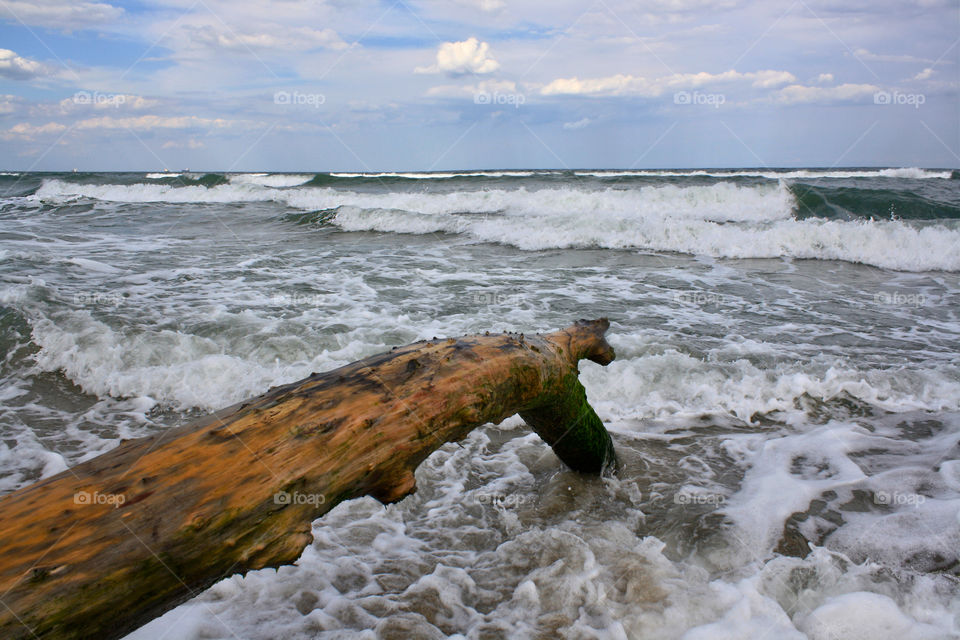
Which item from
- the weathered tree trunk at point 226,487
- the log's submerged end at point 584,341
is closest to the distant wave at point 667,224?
the log's submerged end at point 584,341

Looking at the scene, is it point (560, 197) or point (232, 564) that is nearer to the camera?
point (232, 564)

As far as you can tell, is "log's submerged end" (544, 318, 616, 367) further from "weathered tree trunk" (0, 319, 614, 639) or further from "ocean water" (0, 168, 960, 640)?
"ocean water" (0, 168, 960, 640)

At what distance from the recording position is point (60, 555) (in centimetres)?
149

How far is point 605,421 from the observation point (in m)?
4.52

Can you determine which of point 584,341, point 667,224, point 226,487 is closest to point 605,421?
point 584,341

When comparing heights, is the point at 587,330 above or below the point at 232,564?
above

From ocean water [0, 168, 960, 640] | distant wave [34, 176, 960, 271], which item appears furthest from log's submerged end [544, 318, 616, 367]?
distant wave [34, 176, 960, 271]

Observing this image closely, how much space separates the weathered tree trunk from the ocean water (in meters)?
0.86

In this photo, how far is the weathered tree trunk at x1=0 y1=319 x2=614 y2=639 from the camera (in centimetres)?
149

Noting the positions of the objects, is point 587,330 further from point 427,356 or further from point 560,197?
point 560,197

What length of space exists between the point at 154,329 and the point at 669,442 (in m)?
5.48

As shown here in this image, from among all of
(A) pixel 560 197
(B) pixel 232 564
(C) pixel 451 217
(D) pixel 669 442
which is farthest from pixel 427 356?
(A) pixel 560 197

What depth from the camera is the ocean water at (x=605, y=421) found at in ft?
8.32

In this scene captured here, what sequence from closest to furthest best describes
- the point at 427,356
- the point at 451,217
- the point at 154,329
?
the point at 427,356 < the point at 154,329 < the point at 451,217
